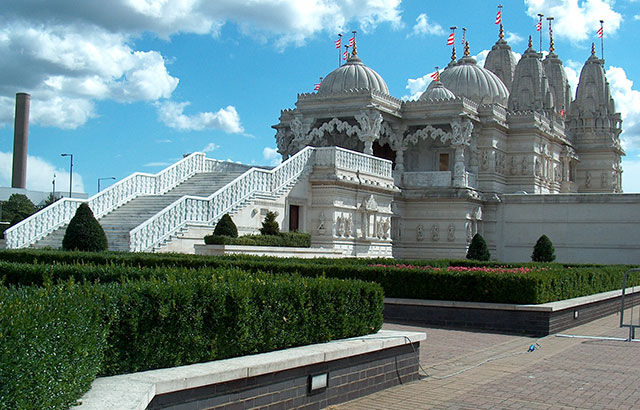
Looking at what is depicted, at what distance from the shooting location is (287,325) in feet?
29.5

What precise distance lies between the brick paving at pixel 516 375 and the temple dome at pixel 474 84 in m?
37.1

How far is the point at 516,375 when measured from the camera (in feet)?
37.3

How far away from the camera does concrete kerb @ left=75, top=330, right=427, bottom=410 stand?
20.7ft

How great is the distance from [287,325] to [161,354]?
1875mm

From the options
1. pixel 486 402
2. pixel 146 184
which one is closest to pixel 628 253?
pixel 146 184

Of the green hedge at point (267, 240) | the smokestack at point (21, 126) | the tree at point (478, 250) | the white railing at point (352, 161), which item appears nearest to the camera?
the green hedge at point (267, 240)

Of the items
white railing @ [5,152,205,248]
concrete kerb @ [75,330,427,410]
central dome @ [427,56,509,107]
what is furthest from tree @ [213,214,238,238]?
central dome @ [427,56,509,107]

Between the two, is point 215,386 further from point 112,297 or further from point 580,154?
point 580,154

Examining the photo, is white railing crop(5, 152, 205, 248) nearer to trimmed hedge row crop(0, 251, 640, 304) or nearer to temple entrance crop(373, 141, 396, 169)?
trimmed hedge row crop(0, 251, 640, 304)

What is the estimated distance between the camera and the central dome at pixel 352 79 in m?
45.1

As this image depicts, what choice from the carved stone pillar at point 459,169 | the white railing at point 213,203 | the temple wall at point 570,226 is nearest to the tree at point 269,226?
the white railing at point 213,203

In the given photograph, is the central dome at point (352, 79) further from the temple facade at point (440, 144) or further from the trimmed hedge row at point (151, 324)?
the trimmed hedge row at point (151, 324)

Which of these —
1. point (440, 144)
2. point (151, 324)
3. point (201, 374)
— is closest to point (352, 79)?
point (440, 144)

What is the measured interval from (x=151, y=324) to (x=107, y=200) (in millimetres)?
23436
